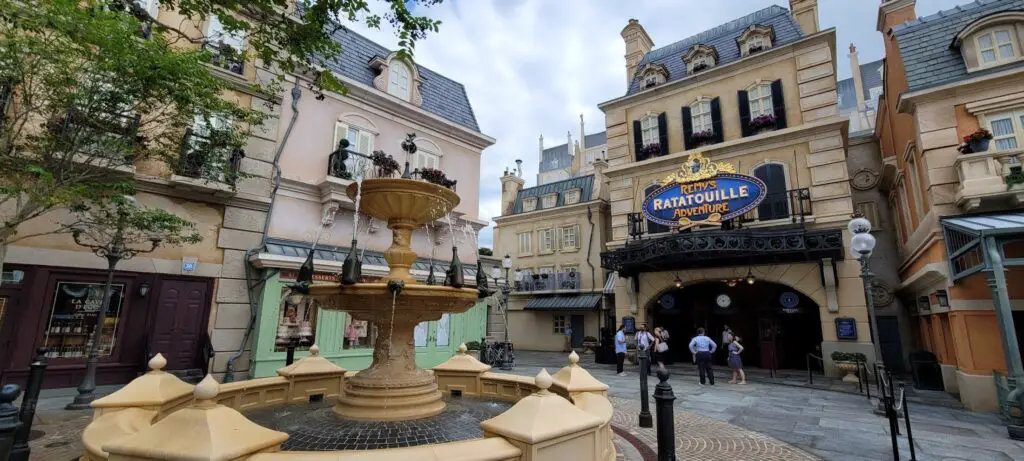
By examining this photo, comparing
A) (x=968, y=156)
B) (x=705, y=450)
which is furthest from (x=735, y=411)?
(x=968, y=156)

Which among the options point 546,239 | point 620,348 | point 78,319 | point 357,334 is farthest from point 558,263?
point 78,319

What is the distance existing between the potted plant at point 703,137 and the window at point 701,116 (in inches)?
8.4

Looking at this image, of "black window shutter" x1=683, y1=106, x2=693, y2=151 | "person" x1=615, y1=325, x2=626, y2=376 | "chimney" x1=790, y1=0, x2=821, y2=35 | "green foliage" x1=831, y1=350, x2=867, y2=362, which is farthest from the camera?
"black window shutter" x1=683, y1=106, x2=693, y2=151

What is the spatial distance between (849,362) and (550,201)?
2079cm

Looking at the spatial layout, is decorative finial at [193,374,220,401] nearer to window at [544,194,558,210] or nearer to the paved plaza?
the paved plaza

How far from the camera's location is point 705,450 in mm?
6617

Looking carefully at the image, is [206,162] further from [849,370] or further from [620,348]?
[849,370]

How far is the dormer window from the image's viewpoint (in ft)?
59.5

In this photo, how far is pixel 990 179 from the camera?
10234mm

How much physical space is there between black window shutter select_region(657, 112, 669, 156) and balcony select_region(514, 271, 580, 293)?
11.5m

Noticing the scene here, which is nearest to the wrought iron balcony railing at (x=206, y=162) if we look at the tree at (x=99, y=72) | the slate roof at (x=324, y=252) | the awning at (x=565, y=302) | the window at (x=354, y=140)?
the tree at (x=99, y=72)

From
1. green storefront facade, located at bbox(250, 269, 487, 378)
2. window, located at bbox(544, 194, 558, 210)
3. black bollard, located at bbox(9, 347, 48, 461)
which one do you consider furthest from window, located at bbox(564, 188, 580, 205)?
black bollard, located at bbox(9, 347, 48, 461)

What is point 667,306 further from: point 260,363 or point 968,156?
point 260,363

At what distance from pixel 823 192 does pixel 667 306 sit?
7539 millimetres
